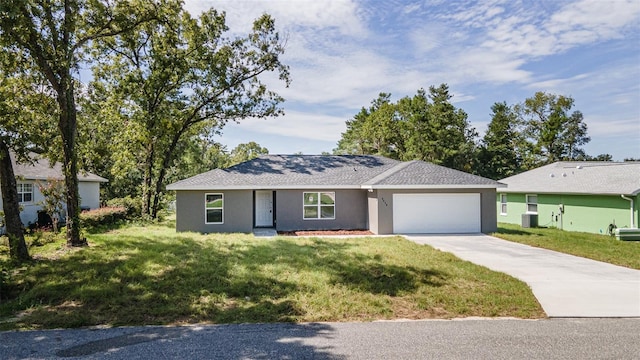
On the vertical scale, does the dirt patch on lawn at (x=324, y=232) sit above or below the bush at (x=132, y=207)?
below

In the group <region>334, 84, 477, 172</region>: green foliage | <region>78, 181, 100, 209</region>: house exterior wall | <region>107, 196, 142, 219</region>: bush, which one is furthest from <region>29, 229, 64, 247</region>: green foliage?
<region>334, 84, 477, 172</region>: green foliage

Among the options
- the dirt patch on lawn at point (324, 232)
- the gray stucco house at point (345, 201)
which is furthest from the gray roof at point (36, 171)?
the dirt patch on lawn at point (324, 232)

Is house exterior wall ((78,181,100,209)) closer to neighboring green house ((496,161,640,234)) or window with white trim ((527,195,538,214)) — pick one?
neighboring green house ((496,161,640,234))

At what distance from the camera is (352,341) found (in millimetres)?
5199

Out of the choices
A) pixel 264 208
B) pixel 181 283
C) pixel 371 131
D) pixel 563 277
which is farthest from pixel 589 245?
pixel 371 131

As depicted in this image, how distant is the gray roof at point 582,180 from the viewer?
17.4m

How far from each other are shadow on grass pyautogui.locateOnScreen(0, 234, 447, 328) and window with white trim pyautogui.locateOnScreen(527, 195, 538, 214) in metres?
16.3

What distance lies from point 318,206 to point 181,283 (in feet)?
34.6

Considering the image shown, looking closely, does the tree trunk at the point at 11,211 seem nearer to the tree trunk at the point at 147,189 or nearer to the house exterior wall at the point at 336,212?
the house exterior wall at the point at 336,212

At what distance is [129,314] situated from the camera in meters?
6.39

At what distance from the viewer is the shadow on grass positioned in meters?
6.38

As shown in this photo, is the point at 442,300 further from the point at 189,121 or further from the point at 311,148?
the point at 311,148

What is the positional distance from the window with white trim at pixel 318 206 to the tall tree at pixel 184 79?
8.53 meters

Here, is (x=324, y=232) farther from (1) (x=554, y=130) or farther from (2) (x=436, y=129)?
Result: (1) (x=554, y=130)
